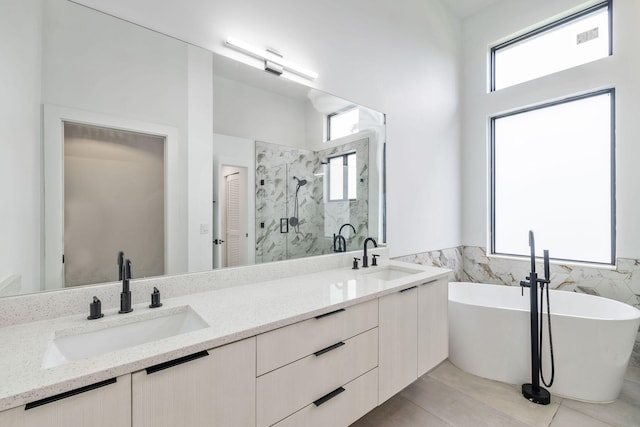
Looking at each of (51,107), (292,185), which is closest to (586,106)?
(292,185)

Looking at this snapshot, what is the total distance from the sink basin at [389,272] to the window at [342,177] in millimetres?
616

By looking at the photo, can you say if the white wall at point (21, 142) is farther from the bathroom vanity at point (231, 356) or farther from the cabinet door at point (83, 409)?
the cabinet door at point (83, 409)

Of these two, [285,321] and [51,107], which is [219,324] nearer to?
[285,321]

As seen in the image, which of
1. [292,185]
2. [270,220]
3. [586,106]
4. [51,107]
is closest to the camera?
[51,107]

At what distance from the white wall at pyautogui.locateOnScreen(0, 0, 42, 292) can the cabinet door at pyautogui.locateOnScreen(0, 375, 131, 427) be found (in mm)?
629

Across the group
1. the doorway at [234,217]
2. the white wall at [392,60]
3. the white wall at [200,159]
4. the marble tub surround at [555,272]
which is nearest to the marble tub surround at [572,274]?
the marble tub surround at [555,272]

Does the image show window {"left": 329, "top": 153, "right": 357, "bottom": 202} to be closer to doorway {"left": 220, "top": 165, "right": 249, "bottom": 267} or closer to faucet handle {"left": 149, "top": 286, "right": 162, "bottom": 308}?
doorway {"left": 220, "top": 165, "right": 249, "bottom": 267}

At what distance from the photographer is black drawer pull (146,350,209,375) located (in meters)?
0.83

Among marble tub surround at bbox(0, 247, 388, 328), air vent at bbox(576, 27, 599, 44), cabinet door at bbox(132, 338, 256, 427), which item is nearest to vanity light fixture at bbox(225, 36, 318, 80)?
marble tub surround at bbox(0, 247, 388, 328)

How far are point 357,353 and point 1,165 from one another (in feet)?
5.45

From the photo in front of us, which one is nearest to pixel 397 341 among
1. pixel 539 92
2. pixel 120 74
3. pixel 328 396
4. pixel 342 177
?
pixel 328 396

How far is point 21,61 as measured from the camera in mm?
1079

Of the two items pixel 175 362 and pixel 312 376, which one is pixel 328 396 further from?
pixel 175 362

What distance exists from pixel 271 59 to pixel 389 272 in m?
1.74
